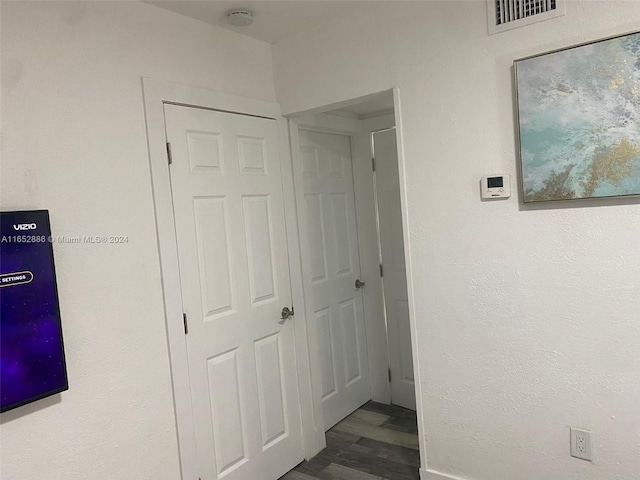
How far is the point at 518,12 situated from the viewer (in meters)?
1.92

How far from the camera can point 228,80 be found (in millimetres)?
2426

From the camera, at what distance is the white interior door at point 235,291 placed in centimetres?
221

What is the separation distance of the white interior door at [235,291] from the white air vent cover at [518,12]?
47.3 inches

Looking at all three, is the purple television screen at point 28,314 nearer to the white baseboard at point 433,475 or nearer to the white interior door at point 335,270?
the white interior door at point 335,270

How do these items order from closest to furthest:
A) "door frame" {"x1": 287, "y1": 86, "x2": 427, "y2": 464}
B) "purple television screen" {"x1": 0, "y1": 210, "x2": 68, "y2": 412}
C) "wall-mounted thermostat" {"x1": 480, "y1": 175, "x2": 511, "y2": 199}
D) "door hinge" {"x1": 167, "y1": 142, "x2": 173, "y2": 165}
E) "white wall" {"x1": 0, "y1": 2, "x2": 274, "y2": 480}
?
"purple television screen" {"x1": 0, "y1": 210, "x2": 68, "y2": 412} < "white wall" {"x1": 0, "y1": 2, "x2": 274, "y2": 480} < "wall-mounted thermostat" {"x1": 480, "y1": 175, "x2": 511, "y2": 199} < "door hinge" {"x1": 167, "y1": 142, "x2": 173, "y2": 165} < "door frame" {"x1": 287, "y1": 86, "x2": 427, "y2": 464}

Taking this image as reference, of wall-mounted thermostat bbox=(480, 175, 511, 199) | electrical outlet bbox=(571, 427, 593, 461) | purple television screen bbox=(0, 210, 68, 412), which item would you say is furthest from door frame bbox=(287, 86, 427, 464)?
purple television screen bbox=(0, 210, 68, 412)

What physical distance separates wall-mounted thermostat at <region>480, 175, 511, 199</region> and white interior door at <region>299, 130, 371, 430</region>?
119 cm

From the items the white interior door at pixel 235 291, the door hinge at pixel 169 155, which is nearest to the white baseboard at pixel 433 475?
the white interior door at pixel 235 291

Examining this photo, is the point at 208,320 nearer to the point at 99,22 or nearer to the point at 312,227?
the point at 312,227

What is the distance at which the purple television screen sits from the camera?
5.12 ft

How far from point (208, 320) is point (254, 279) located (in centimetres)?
34

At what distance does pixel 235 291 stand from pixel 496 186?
4.25 feet

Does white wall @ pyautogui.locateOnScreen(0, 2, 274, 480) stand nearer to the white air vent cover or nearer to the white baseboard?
the white baseboard

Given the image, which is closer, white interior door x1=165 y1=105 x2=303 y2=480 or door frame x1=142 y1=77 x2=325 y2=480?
door frame x1=142 y1=77 x2=325 y2=480
